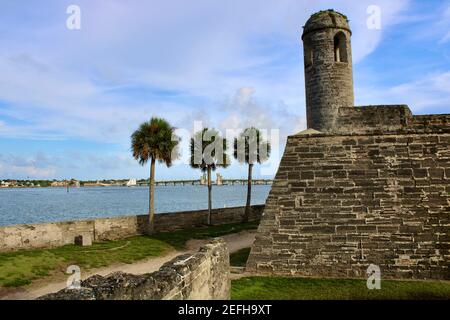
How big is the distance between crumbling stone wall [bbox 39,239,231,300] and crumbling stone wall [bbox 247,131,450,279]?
11.3 ft

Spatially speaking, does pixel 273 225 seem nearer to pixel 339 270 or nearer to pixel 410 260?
pixel 339 270

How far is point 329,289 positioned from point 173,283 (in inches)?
242

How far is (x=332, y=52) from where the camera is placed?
1567 cm

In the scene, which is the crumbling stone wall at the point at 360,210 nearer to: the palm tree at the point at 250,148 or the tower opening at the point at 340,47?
the tower opening at the point at 340,47

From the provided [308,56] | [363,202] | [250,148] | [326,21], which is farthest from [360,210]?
[250,148]

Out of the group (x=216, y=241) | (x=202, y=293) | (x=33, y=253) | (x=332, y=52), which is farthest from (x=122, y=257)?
(x=332, y=52)

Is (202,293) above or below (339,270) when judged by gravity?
above

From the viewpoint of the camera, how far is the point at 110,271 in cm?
1362

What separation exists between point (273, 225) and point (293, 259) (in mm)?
1219

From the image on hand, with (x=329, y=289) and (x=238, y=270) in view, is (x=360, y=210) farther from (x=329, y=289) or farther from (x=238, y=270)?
(x=238, y=270)

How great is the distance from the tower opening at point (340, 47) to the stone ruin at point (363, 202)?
3633mm
